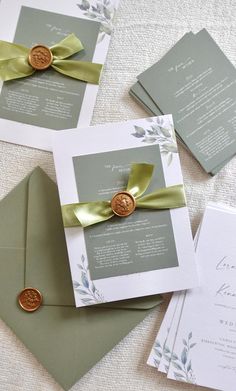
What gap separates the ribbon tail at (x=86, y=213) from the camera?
81cm

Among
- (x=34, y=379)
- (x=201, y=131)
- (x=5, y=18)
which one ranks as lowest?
(x=34, y=379)

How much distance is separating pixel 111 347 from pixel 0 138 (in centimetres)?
42

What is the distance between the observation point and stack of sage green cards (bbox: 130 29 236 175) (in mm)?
854

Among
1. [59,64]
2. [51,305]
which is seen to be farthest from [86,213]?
[59,64]

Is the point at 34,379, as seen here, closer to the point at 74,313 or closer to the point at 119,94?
the point at 74,313

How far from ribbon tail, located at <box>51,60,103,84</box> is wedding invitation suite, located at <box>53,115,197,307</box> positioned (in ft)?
0.36

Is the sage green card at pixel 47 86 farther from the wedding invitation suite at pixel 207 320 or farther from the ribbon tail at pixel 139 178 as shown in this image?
the wedding invitation suite at pixel 207 320

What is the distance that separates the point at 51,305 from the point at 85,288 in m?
0.07

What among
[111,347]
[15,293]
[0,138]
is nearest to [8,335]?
[15,293]

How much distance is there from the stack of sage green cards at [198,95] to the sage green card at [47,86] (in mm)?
114

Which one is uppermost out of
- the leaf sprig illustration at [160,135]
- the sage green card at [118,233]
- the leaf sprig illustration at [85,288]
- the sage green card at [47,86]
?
the sage green card at [47,86]

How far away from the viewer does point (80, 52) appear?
2.89 feet

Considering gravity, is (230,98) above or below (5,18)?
below

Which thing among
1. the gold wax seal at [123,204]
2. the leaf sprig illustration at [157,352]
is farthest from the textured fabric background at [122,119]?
the gold wax seal at [123,204]
